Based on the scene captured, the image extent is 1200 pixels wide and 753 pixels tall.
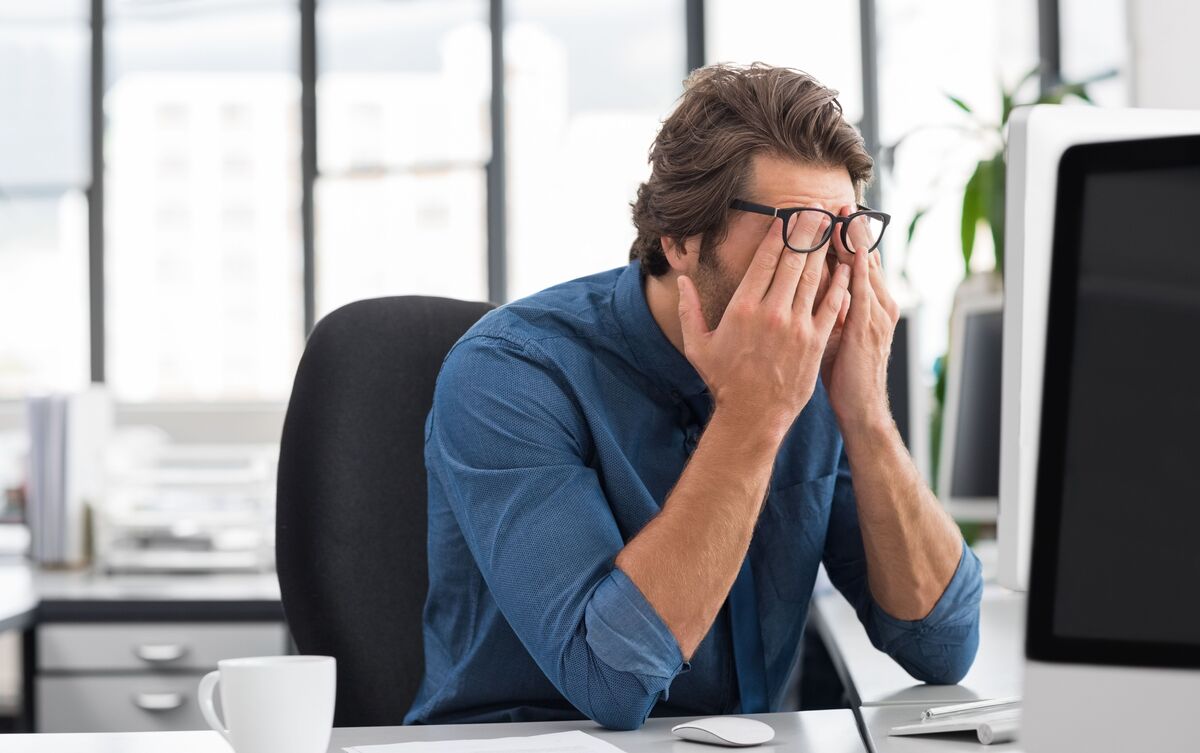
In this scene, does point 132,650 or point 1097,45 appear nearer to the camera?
point 132,650

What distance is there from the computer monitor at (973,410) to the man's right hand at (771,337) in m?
0.99

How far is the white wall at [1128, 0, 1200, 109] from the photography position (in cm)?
239

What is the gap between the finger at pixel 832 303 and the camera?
110 centimetres

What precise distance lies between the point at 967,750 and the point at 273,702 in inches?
19.8

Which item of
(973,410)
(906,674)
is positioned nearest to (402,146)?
(973,410)

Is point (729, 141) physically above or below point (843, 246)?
above

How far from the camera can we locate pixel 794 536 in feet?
3.92

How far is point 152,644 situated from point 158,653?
0.03 m

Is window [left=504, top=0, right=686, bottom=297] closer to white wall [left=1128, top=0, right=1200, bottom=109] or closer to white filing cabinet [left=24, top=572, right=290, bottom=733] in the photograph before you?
white wall [left=1128, top=0, right=1200, bottom=109]

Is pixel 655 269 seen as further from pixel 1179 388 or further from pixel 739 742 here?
pixel 1179 388

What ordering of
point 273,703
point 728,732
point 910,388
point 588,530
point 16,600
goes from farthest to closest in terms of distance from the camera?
point 910,388, point 16,600, point 588,530, point 728,732, point 273,703

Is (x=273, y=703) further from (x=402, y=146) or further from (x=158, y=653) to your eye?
(x=402, y=146)

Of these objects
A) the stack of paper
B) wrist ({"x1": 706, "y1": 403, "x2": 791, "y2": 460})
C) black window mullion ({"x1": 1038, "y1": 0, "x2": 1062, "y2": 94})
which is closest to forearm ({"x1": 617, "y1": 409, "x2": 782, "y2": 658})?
wrist ({"x1": 706, "y1": 403, "x2": 791, "y2": 460})

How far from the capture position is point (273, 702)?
2.52 feet
